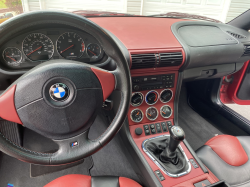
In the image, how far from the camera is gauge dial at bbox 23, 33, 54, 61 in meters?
0.91

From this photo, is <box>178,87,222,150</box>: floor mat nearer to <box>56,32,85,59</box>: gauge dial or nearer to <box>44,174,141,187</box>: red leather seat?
<box>44,174,141,187</box>: red leather seat

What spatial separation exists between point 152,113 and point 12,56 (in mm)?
933

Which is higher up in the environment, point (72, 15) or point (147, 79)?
point (72, 15)

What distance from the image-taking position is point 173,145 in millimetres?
1002

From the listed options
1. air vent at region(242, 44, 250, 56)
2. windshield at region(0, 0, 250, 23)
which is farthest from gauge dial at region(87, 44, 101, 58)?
windshield at region(0, 0, 250, 23)

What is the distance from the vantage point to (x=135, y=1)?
15.6ft

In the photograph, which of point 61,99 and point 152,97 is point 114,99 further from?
point 61,99

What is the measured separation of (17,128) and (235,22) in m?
2.11

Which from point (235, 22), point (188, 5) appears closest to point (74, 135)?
point (235, 22)

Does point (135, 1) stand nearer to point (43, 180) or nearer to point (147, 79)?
point (147, 79)

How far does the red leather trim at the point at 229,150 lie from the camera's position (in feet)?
3.75

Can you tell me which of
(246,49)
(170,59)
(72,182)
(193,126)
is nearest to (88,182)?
(72,182)

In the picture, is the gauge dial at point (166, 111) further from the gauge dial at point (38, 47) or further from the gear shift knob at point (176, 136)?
the gauge dial at point (38, 47)

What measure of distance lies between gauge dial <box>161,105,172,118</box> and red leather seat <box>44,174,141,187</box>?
0.57 m
